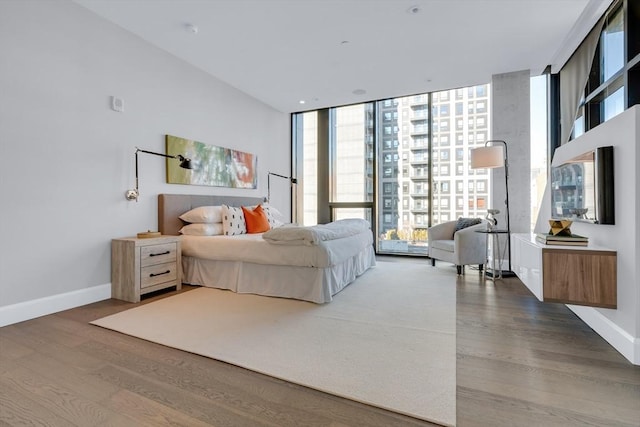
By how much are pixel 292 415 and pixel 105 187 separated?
117 inches

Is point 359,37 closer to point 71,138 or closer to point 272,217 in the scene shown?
point 272,217

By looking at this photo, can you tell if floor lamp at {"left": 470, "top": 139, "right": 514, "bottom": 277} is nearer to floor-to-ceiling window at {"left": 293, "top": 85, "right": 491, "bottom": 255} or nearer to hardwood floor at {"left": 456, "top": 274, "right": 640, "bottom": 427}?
floor-to-ceiling window at {"left": 293, "top": 85, "right": 491, "bottom": 255}

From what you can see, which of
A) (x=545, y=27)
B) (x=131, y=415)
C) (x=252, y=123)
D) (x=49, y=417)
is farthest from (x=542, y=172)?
(x=49, y=417)

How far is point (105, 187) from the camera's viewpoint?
3.07 meters

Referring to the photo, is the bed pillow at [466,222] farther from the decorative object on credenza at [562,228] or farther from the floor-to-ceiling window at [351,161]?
the decorative object on credenza at [562,228]

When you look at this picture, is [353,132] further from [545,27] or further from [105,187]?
[105,187]

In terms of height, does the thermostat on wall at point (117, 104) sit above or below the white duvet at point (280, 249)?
above

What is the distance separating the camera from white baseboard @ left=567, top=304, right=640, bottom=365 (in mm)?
1751

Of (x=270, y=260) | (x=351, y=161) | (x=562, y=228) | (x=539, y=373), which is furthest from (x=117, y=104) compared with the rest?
(x=562, y=228)

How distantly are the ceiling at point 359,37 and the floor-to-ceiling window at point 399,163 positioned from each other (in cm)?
66

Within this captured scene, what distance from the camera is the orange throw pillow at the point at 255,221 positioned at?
162 inches

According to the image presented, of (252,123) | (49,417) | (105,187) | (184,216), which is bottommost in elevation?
(49,417)

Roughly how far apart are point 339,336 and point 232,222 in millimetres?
2322

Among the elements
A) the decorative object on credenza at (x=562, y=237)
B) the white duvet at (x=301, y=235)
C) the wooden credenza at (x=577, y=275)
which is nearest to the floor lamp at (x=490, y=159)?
the decorative object on credenza at (x=562, y=237)
